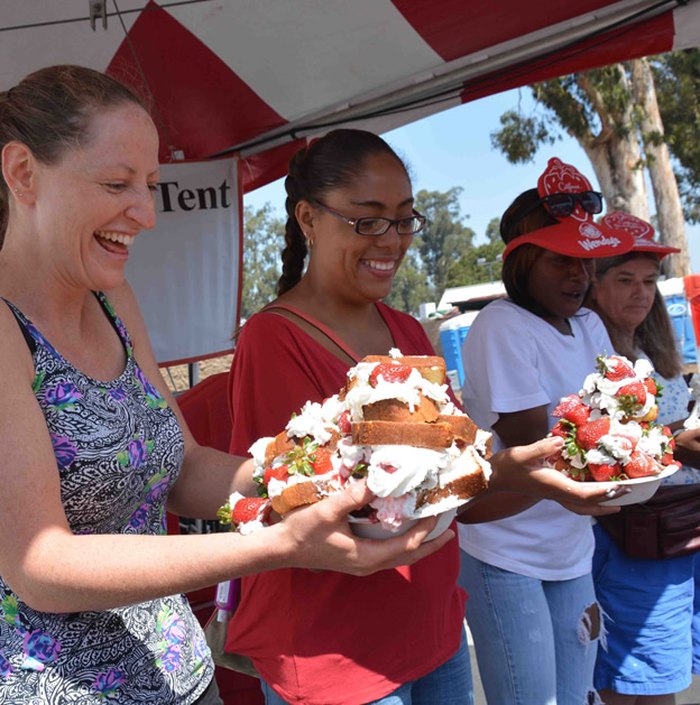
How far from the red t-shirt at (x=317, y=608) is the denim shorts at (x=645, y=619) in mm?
1480

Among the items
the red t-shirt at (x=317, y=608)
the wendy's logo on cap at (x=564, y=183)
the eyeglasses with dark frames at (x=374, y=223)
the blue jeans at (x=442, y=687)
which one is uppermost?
the wendy's logo on cap at (x=564, y=183)

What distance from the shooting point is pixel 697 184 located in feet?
73.0

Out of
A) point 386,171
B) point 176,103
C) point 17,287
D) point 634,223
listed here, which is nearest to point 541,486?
point 386,171

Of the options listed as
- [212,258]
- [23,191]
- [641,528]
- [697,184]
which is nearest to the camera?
[23,191]

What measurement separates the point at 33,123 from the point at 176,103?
10.3ft

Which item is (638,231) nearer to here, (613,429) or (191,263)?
(613,429)

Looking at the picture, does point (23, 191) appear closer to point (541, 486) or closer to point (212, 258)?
point (541, 486)

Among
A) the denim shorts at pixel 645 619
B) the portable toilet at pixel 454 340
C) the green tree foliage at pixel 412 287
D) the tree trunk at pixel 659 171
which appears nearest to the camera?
the denim shorts at pixel 645 619

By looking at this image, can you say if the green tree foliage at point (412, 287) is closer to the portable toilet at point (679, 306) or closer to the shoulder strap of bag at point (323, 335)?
the portable toilet at point (679, 306)

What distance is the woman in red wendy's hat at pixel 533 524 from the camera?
7.88ft

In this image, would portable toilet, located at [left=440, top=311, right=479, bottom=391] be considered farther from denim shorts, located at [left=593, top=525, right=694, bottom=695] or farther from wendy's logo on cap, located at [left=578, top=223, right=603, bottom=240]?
wendy's logo on cap, located at [left=578, top=223, right=603, bottom=240]

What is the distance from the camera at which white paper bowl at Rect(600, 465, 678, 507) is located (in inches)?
85.1

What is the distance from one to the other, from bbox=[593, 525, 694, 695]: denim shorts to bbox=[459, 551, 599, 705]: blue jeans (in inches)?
26.2

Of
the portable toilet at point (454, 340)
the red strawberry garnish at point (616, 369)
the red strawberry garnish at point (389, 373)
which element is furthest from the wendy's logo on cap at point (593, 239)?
the portable toilet at point (454, 340)
